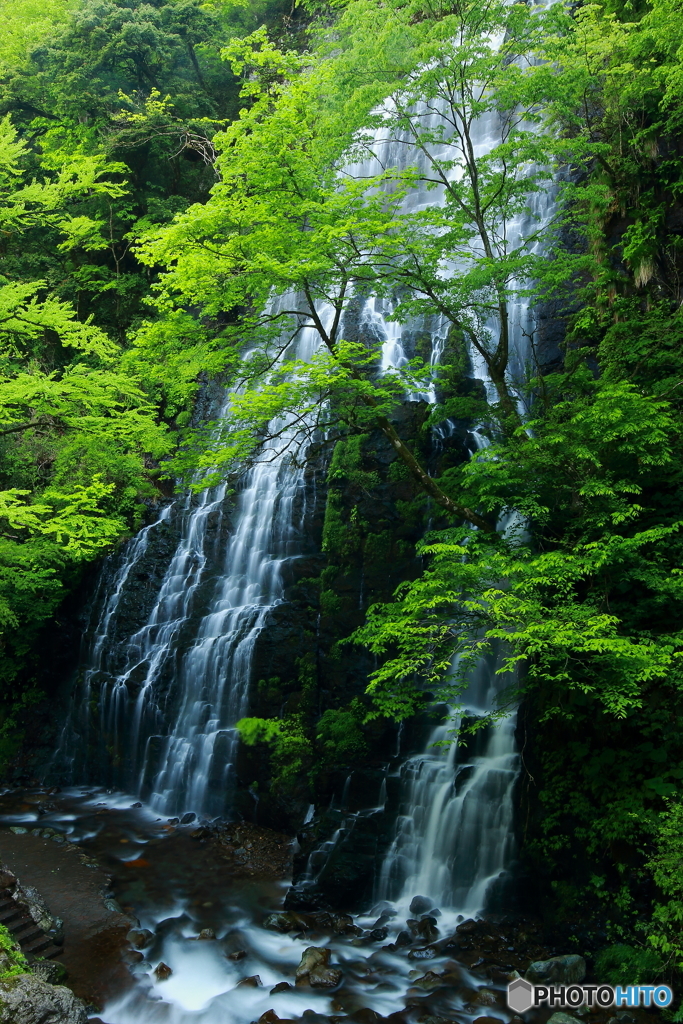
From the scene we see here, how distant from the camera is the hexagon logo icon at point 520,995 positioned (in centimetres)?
710

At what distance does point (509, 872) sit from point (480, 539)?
4306 mm

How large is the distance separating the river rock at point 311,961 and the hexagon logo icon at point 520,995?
2.13 m

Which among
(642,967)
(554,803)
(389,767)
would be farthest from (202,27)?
(642,967)

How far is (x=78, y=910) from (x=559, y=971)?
6.16 meters

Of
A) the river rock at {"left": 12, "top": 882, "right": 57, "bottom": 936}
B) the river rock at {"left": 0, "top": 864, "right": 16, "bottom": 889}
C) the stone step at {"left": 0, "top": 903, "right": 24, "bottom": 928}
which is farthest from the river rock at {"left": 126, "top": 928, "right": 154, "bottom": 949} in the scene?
the river rock at {"left": 0, "top": 864, "right": 16, "bottom": 889}

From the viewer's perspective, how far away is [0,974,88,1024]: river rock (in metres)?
5.47

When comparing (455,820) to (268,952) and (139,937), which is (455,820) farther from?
(139,937)

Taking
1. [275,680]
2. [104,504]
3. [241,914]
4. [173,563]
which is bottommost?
[241,914]

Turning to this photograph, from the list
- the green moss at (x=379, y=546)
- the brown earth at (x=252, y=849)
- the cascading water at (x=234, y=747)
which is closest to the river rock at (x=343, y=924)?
the cascading water at (x=234, y=747)

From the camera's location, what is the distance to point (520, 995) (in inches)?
Answer: 285

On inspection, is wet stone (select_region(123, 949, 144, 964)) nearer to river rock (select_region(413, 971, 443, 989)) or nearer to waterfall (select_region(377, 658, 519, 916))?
waterfall (select_region(377, 658, 519, 916))

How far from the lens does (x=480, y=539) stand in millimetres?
8938

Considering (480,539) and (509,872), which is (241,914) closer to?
(509,872)

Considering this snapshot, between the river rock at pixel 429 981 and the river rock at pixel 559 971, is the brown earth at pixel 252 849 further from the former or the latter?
the river rock at pixel 559 971
